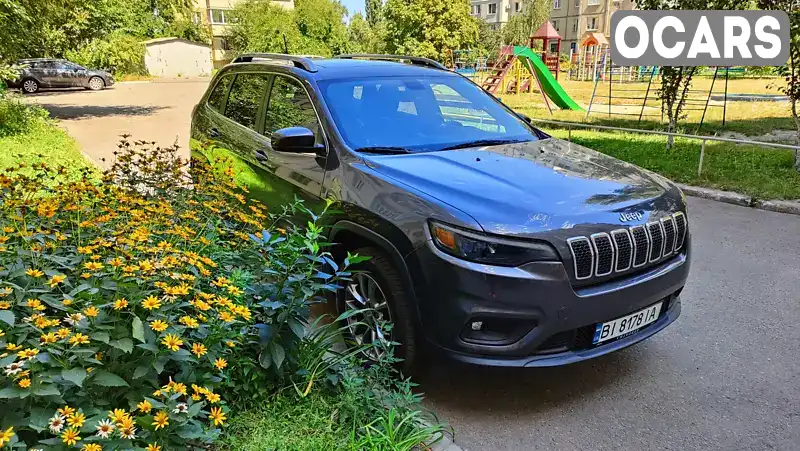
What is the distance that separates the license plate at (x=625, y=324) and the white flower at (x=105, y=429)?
227cm

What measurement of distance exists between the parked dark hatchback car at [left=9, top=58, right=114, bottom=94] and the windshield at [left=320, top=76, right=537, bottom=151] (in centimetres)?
2955

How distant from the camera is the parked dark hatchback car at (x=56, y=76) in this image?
28.0 metres

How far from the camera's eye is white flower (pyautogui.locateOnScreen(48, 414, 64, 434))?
177 cm

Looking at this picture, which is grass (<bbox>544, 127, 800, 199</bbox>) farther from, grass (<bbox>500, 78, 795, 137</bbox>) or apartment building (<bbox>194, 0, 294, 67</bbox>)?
apartment building (<bbox>194, 0, 294, 67</bbox>)

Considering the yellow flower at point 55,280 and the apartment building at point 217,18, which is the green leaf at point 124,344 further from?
the apartment building at point 217,18

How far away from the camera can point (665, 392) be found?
3348 millimetres

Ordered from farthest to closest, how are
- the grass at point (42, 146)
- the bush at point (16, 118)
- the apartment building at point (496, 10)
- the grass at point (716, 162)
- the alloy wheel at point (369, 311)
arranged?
the apartment building at point (496, 10) → the bush at point (16, 118) → the grass at point (42, 146) → the grass at point (716, 162) → the alloy wheel at point (369, 311)

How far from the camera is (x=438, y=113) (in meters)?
4.39

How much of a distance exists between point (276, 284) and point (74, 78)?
32.5 meters

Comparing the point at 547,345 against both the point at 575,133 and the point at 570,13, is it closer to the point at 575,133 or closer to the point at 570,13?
the point at 575,133

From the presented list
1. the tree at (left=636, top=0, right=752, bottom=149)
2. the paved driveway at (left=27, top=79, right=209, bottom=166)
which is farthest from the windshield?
the tree at (left=636, top=0, right=752, bottom=149)

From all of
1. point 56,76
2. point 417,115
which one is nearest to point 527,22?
point 56,76

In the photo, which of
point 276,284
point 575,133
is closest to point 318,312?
point 276,284

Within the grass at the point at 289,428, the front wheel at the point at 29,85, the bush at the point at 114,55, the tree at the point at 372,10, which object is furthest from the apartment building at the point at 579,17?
the grass at the point at 289,428
